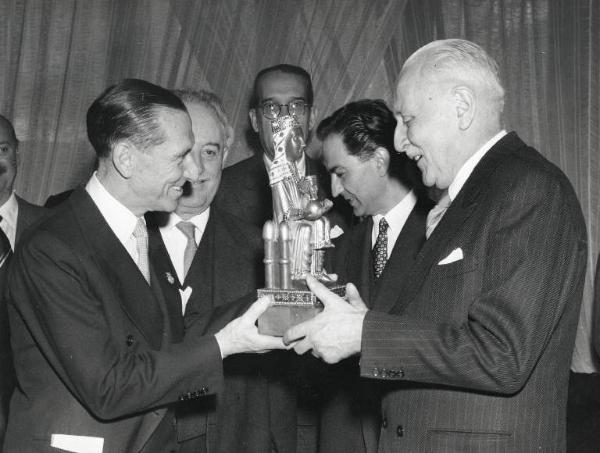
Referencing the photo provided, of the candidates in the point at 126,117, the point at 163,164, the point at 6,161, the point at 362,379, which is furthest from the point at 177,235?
the point at 6,161

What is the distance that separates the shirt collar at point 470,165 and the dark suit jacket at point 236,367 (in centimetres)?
96

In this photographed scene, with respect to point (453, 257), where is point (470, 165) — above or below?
above

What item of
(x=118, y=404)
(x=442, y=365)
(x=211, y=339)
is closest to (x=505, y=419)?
(x=442, y=365)

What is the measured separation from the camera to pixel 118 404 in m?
2.42

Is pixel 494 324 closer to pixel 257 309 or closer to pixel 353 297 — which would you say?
pixel 353 297

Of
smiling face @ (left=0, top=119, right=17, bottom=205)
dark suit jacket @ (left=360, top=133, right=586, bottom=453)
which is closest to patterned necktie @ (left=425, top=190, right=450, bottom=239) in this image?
dark suit jacket @ (left=360, top=133, right=586, bottom=453)

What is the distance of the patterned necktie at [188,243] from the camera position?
3.37 m

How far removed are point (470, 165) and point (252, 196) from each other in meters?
1.95

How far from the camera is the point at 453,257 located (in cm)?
238

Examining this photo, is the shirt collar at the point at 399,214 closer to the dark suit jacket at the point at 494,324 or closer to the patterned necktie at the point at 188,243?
the patterned necktie at the point at 188,243

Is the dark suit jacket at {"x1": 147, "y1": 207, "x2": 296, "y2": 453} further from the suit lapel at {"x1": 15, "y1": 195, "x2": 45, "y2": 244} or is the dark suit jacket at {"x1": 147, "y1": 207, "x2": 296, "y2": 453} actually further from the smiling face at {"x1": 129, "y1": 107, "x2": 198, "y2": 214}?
the suit lapel at {"x1": 15, "y1": 195, "x2": 45, "y2": 244}

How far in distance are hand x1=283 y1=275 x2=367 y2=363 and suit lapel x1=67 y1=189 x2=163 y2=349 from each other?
46cm

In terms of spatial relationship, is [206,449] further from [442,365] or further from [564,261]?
[564,261]

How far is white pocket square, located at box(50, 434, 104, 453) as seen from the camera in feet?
7.82
